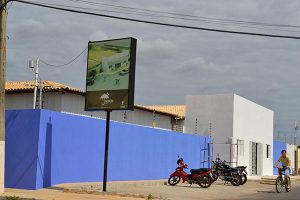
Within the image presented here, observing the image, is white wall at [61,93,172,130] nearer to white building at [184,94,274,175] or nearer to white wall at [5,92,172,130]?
white wall at [5,92,172,130]

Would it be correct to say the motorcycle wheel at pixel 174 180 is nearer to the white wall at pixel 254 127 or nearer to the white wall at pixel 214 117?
the white wall at pixel 214 117

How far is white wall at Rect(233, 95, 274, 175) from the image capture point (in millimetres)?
35531

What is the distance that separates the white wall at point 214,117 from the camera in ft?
114

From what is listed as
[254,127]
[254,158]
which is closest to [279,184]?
[254,127]

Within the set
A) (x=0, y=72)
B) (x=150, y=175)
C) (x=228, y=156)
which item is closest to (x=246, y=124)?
(x=228, y=156)

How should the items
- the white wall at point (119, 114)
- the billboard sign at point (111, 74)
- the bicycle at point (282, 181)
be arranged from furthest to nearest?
the white wall at point (119, 114) → the bicycle at point (282, 181) → the billboard sign at point (111, 74)

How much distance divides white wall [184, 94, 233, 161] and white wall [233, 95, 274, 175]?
0.48 m

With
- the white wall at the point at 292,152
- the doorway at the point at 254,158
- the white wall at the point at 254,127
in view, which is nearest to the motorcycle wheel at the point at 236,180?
the white wall at the point at 254,127

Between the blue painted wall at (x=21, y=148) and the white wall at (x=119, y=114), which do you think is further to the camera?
the white wall at (x=119, y=114)

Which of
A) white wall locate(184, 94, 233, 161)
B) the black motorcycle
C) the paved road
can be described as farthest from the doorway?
the paved road

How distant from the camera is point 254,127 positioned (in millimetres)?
38969

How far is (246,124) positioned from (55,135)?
2002 centimetres

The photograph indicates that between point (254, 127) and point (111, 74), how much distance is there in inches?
884

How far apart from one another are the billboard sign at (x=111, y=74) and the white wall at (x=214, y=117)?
17281 mm
